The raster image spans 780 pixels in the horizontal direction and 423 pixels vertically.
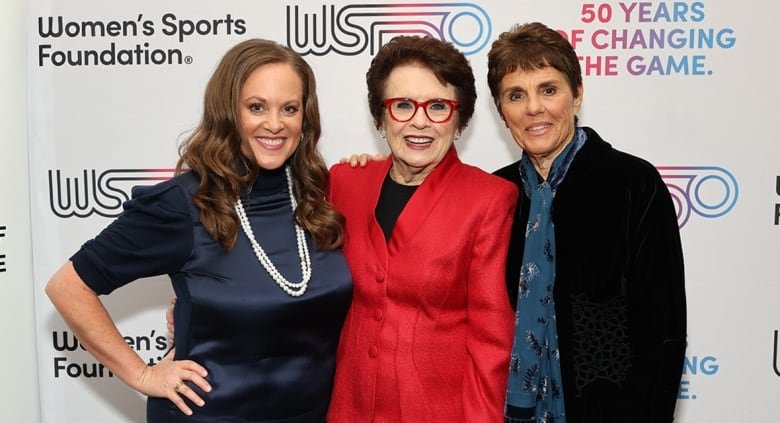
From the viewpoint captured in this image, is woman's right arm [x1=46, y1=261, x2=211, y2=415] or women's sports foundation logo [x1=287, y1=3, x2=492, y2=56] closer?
woman's right arm [x1=46, y1=261, x2=211, y2=415]

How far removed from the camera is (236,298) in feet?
5.84

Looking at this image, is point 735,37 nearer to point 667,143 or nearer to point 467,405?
point 667,143

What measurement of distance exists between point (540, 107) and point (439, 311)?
0.60 metres

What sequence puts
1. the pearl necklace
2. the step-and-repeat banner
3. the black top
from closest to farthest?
1. the pearl necklace
2. the black top
3. the step-and-repeat banner

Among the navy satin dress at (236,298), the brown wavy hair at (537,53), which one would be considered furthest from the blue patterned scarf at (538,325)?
the navy satin dress at (236,298)

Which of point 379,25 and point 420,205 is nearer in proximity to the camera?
point 420,205

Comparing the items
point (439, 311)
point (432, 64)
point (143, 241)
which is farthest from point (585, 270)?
point (143, 241)

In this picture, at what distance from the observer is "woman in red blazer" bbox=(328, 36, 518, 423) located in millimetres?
1808

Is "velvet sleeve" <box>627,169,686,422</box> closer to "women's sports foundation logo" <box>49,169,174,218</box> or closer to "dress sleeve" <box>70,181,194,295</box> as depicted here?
"dress sleeve" <box>70,181,194,295</box>

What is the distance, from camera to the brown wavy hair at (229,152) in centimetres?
179

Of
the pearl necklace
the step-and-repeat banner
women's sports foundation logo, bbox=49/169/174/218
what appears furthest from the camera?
women's sports foundation logo, bbox=49/169/174/218

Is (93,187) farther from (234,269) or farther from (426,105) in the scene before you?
(426,105)

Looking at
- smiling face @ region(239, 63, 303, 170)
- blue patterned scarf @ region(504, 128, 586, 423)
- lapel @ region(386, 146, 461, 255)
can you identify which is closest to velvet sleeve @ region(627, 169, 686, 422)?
blue patterned scarf @ region(504, 128, 586, 423)

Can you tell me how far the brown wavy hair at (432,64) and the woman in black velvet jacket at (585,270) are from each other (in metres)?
0.10
